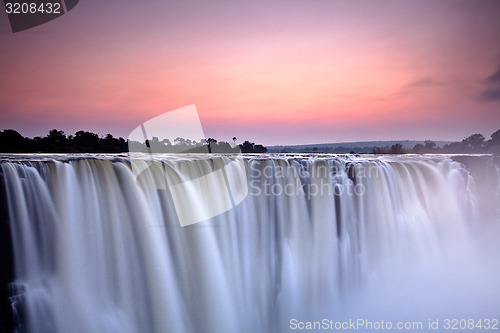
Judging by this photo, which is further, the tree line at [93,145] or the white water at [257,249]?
the tree line at [93,145]

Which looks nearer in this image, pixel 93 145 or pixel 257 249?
pixel 257 249

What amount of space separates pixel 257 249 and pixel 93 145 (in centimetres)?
1024

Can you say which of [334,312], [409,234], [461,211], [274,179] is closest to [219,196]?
[274,179]

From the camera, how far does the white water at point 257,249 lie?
6.05m

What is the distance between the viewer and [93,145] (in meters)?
15.5

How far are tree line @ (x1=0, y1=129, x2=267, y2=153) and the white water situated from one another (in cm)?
494

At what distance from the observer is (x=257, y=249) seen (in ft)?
26.4

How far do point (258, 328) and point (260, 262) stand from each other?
4.21ft

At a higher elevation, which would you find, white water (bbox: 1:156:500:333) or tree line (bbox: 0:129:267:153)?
tree line (bbox: 0:129:267:153)

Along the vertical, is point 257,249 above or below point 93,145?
below

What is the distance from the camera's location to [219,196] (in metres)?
8.10

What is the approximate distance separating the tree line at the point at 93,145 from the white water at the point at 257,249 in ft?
16.2

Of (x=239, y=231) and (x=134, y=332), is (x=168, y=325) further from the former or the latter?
(x=239, y=231)

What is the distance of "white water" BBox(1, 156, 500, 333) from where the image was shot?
6055mm
